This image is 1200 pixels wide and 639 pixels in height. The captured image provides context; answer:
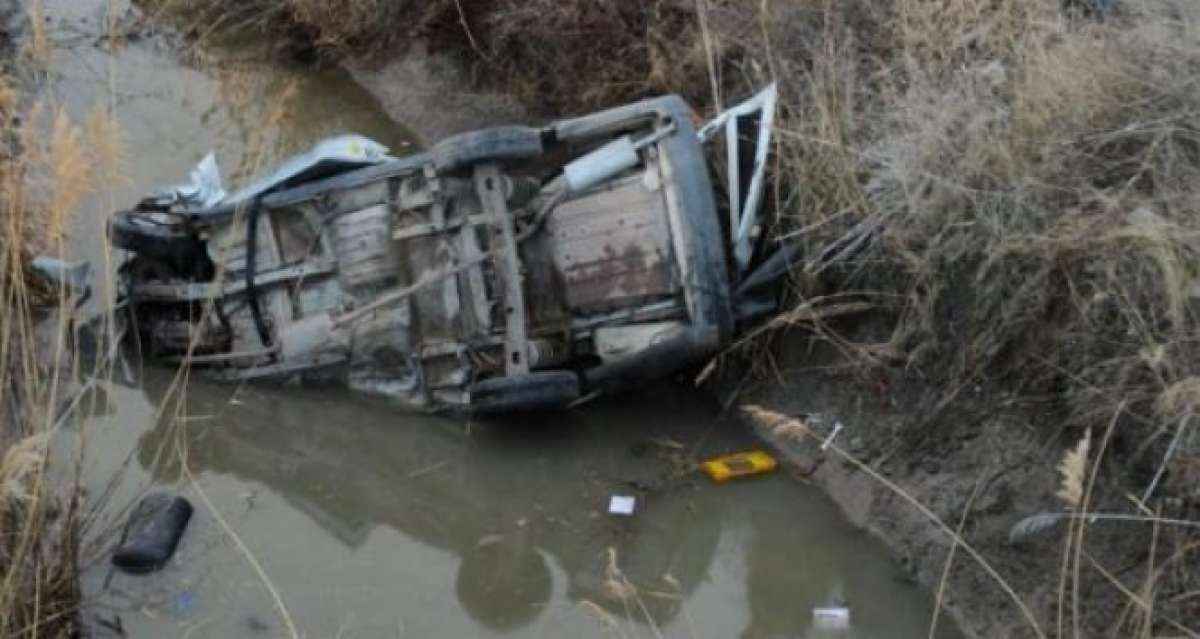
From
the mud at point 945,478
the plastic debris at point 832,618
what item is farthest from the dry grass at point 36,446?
the mud at point 945,478

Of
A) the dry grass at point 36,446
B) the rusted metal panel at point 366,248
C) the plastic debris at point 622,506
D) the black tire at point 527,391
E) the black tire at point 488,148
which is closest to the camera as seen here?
the dry grass at point 36,446

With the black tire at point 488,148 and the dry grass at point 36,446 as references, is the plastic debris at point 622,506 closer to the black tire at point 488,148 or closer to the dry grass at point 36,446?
the black tire at point 488,148

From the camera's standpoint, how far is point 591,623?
16.9ft

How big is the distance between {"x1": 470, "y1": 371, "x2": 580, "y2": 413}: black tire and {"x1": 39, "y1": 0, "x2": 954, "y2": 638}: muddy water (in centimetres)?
35

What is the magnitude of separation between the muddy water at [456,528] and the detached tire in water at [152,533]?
2.4 inches

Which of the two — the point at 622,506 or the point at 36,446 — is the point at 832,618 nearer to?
the point at 622,506

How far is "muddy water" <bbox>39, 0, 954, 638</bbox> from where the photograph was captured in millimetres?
5184

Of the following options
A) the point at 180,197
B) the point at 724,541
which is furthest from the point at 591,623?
the point at 180,197

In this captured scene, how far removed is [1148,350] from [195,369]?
422 cm

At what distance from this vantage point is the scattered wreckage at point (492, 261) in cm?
592

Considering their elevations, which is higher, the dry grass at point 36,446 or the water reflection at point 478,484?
the dry grass at point 36,446

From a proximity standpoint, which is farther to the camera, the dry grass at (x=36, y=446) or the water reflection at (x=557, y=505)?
the water reflection at (x=557, y=505)

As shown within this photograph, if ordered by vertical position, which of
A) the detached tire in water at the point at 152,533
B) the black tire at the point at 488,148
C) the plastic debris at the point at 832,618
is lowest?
the plastic debris at the point at 832,618

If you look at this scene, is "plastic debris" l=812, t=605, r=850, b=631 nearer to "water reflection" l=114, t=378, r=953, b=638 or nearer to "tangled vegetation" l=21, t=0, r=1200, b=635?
"water reflection" l=114, t=378, r=953, b=638
